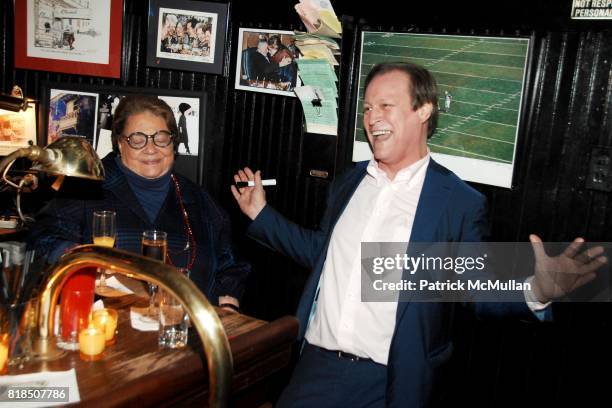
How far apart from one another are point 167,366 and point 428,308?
1019mm

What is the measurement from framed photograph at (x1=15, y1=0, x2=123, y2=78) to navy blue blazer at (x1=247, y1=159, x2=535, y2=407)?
6.06 feet

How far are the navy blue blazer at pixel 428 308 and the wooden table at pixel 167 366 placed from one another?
482mm

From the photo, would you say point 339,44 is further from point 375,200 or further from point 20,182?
point 20,182

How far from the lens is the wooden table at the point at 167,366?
4.17 ft

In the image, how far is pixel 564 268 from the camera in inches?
71.1

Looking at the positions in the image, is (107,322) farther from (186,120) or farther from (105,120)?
(105,120)

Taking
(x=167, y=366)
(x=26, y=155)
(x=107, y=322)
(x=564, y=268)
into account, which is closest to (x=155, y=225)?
(x=107, y=322)

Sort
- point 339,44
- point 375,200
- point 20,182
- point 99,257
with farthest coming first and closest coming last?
point 20,182, point 339,44, point 375,200, point 99,257

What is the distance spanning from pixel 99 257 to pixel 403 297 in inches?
48.4

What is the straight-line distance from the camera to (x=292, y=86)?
120 inches

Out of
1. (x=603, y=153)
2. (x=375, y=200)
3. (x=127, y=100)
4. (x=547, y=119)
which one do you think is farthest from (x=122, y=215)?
(x=603, y=153)

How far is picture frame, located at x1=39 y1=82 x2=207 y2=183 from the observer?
3.25m

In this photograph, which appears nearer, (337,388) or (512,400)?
(337,388)

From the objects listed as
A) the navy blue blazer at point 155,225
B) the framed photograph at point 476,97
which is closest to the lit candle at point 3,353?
the navy blue blazer at point 155,225
